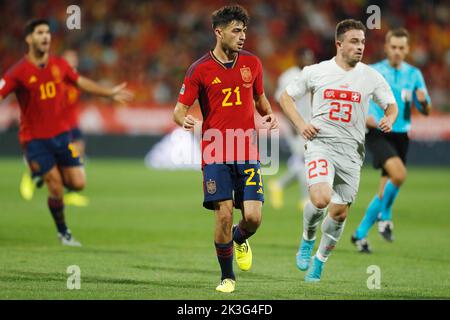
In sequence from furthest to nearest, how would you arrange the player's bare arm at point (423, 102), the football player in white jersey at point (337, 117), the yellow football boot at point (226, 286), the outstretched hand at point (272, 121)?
the player's bare arm at point (423, 102), the football player in white jersey at point (337, 117), the outstretched hand at point (272, 121), the yellow football boot at point (226, 286)

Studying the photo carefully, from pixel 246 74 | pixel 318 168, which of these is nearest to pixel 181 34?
pixel 318 168

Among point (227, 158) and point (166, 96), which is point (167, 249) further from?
point (166, 96)

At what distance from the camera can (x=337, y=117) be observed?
8594 mm

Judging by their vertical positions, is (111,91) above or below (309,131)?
above

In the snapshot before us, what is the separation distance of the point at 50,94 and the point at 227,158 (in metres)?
4.42

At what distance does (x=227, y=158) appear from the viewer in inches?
309

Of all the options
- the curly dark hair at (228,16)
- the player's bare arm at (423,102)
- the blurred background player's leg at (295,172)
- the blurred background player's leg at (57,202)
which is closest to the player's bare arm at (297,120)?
the curly dark hair at (228,16)

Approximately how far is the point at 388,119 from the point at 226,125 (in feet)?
5.50

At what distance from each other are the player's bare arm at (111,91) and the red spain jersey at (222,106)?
8.48 feet

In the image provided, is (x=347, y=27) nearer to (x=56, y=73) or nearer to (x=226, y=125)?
(x=226, y=125)

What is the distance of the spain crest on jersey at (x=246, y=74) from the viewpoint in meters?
7.90

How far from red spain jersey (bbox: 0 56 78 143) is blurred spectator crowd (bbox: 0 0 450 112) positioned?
15669 mm

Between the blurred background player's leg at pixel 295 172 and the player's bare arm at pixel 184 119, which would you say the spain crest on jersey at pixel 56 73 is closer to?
the player's bare arm at pixel 184 119

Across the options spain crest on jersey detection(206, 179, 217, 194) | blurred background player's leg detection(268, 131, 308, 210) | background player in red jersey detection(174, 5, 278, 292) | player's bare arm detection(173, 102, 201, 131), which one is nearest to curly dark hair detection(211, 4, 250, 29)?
background player in red jersey detection(174, 5, 278, 292)
